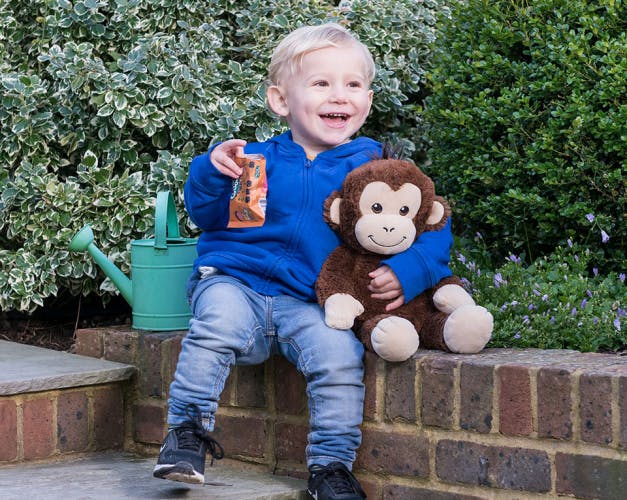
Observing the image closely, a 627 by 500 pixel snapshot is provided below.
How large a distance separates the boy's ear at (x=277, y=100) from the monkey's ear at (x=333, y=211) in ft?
1.27

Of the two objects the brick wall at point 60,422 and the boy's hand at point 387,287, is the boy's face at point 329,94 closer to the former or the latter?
the boy's hand at point 387,287

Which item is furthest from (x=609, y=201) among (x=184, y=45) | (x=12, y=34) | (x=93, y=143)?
(x=12, y=34)

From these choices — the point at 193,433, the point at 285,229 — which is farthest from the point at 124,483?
the point at 285,229

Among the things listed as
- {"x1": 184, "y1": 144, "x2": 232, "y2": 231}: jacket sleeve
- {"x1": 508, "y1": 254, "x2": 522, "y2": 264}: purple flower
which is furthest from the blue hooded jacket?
{"x1": 508, "y1": 254, "x2": 522, "y2": 264}: purple flower

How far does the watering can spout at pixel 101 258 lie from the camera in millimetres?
3963

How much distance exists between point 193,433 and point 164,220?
90 cm

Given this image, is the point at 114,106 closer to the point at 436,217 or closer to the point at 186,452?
the point at 436,217

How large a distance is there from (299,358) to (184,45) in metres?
1.74

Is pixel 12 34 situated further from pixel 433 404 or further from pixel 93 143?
pixel 433 404

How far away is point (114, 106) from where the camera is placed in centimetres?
434

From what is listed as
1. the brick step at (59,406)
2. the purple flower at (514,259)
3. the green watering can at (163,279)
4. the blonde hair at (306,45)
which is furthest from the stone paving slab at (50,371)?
the purple flower at (514,259)

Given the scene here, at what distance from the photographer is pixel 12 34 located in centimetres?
473

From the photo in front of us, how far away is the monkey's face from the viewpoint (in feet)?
10.5

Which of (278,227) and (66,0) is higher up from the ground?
(66,0)
